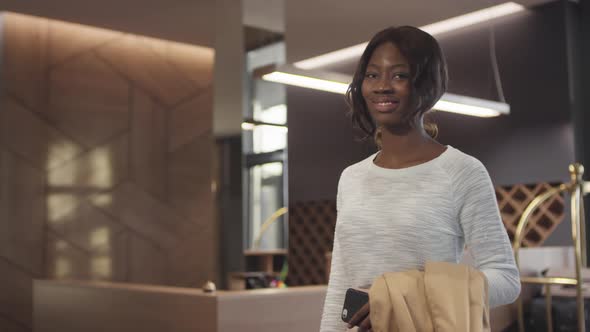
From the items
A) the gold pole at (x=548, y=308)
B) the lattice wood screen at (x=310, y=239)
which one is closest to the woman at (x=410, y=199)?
the gold pole at (x=548, y=308)

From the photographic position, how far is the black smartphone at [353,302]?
70cm

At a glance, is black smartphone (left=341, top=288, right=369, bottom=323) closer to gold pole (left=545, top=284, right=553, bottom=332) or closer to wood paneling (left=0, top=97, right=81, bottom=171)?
gold pole (left=545, top=284, right=553, bottom=332)

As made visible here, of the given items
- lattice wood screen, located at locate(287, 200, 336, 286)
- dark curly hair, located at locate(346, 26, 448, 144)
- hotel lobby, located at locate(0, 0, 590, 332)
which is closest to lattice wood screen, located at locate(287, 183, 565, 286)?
lattice wood screen, located at locate(287, 200, 336, 286)

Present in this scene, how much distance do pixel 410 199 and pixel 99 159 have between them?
4.05m

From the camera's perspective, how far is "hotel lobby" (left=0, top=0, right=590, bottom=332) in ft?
11.5

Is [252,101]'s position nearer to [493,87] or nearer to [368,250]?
[493,87]

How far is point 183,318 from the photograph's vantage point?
2.61 meters

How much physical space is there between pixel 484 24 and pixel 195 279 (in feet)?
8.61

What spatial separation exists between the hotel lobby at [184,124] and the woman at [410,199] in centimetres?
245

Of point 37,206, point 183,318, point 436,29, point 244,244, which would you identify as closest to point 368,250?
point 183,318

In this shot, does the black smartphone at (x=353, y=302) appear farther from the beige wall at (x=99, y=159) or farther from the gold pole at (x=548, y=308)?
the beige wall at (x=99, y=159)

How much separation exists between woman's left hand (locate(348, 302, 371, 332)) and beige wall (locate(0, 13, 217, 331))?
3.83 metres

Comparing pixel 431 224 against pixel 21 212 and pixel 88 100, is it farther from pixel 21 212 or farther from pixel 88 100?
pixel 88 100

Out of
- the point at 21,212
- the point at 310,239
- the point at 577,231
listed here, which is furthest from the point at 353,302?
the point at 310,239
